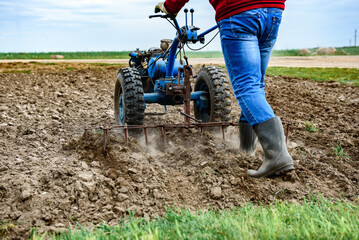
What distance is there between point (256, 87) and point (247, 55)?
28 centimetres

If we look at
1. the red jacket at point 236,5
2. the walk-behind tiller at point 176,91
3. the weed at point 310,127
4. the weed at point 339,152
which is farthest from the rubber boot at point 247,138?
the weed at point 310,127

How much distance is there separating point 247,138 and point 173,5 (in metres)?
1.59

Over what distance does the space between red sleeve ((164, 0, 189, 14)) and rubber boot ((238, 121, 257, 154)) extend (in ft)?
4.44

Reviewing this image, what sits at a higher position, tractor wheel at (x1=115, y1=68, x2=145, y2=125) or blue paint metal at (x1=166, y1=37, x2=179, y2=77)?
blue paint metal at (x1=166, y1=37, x2=179, y2=77)

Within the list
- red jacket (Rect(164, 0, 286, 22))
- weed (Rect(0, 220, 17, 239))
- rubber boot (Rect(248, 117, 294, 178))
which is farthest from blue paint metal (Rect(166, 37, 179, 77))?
weed (Rect(0, 220, 17, 239))

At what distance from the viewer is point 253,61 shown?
3332 millimetres

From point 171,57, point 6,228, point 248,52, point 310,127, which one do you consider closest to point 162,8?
point 171,57

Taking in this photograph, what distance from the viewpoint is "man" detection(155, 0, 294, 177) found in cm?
325

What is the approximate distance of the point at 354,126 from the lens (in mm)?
6141

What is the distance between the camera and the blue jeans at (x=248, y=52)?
3264 millimetres

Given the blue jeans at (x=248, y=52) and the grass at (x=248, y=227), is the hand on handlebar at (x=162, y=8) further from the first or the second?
the grass at (x=248, y=227)

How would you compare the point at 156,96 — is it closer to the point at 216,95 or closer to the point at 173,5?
the point at 216,95

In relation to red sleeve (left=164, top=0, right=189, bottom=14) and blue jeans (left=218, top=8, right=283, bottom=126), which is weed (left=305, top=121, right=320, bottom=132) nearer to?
blue jeans (left=218, top=8, right=283, bottom=126)

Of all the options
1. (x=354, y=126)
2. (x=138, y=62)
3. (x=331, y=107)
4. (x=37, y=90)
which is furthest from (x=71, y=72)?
(x=354, y=126)
